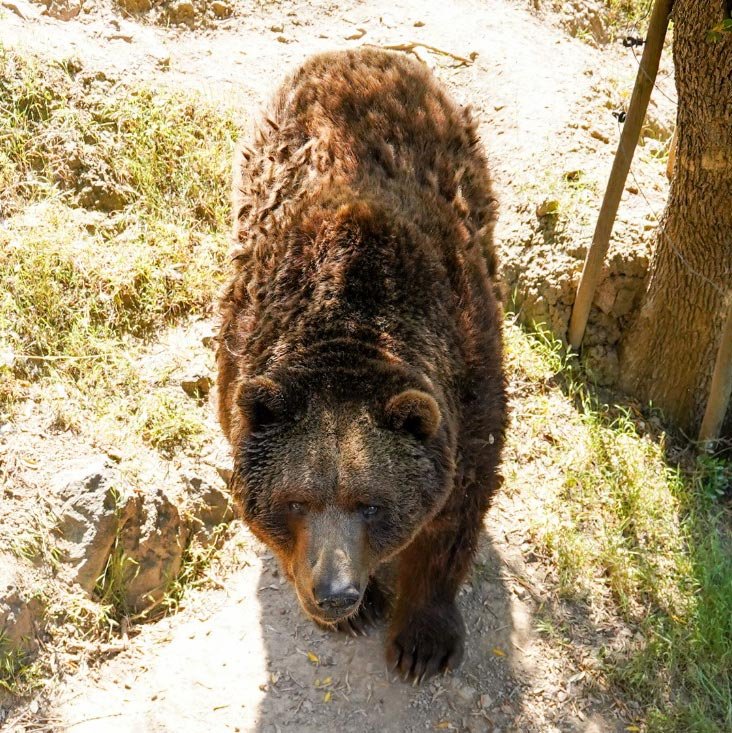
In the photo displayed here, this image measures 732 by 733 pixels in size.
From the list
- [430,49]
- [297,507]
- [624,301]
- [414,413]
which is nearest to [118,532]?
[297,507]

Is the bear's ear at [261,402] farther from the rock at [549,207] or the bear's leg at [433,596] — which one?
the rock at [549,207]

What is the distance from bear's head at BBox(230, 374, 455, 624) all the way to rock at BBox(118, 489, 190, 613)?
143cm

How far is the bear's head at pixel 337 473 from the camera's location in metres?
4.01

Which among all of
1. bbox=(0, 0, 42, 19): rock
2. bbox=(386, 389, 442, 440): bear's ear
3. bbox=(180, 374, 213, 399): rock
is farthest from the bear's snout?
bbox=(0, 0, 42, 19): rock

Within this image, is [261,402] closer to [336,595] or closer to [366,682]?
[336,595]

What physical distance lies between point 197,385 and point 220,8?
4626 mm

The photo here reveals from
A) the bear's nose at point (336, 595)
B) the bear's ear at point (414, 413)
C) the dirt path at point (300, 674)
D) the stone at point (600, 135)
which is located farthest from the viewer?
the stone at point (600, 135)

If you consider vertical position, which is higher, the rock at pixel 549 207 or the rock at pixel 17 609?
the rock at pixel 549 207

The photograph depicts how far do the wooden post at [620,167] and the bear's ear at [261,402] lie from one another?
3208 mm

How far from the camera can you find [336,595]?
3910 millimetres

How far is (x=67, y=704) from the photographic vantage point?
484 cm

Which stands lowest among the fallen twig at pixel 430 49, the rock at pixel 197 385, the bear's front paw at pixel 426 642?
the bear's front paw at pixel 426 642

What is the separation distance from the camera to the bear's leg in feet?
15.8

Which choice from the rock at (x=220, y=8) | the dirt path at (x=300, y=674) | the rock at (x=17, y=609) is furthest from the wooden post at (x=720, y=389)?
the rock at (x=220, y=8)
